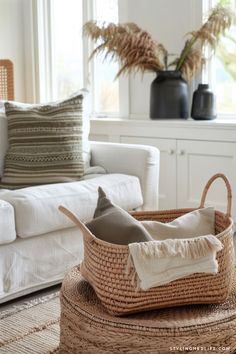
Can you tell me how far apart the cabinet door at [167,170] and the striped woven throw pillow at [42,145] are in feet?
2.79

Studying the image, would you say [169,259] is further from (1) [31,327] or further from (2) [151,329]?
(1) [31,327]

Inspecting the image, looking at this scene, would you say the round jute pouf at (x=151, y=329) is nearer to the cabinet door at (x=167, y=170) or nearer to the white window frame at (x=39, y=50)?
the cabinet door at (x=167, y=170)

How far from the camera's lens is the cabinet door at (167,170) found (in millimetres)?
3699

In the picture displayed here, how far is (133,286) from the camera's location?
1.50 metres

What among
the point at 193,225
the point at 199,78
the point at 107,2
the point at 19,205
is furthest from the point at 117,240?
the point at 107,2

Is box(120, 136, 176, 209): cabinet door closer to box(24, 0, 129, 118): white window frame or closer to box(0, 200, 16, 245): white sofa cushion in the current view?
box(24, 0, 129, 118): white window frame

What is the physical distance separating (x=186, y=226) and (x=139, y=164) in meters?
1.30

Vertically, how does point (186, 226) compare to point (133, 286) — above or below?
above

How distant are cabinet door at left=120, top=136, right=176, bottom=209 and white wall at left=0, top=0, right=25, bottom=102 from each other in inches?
57.8

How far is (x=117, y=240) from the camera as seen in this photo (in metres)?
1.60

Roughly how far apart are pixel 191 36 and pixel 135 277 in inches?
102

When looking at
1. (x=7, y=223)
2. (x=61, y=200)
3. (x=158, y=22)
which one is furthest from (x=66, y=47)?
(x=7, y=223)

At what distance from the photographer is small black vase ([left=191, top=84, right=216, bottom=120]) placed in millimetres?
3602

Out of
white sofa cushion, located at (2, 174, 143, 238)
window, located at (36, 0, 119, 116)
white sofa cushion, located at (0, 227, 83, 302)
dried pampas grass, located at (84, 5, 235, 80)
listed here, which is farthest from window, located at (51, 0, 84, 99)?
white sofa cushion, located at (0, 227, 83, 302)
